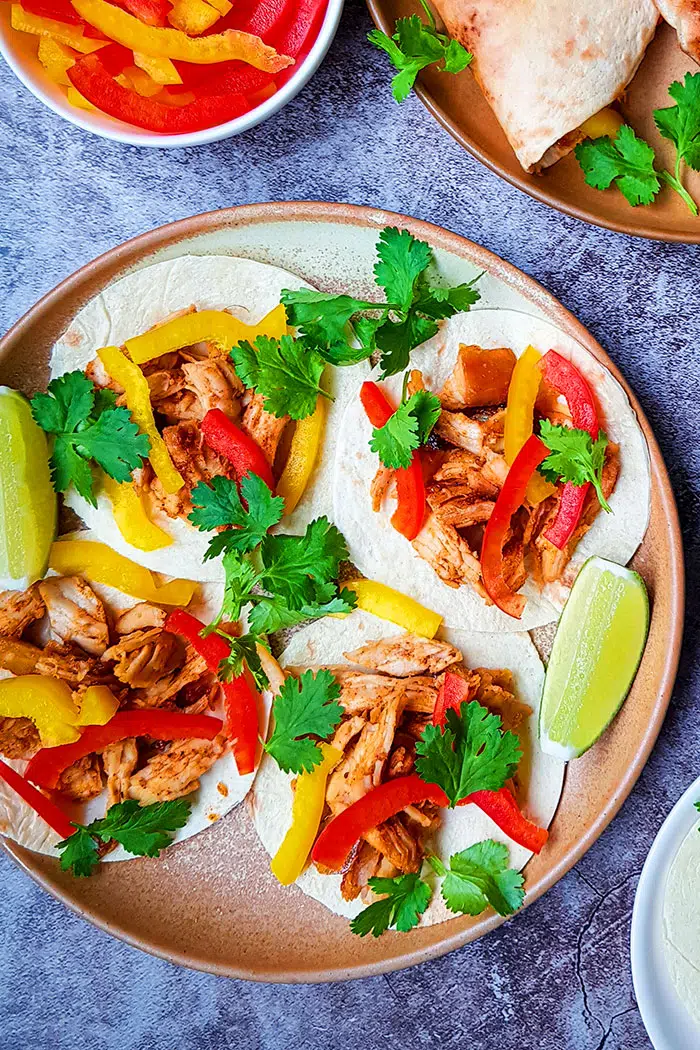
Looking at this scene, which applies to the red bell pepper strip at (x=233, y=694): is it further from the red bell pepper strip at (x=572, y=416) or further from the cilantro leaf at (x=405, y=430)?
the red bell pepper strip at (x=572, y=416)

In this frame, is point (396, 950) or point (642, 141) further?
point (396, 950)

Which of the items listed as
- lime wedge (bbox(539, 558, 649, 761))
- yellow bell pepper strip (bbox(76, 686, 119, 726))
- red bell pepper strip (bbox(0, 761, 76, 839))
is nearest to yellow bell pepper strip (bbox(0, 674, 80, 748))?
yellow bell pepper strip (bbox(76, 686, 119, 726))

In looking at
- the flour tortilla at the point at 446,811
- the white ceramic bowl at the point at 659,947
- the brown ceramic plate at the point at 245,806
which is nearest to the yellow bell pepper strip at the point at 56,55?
the brown ceramic plate at the point at 245,806

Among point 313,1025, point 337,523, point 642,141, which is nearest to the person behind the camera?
point 642,141

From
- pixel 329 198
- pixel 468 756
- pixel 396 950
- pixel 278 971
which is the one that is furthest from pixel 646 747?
pixel 329 198

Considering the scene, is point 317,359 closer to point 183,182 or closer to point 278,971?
point 183,182

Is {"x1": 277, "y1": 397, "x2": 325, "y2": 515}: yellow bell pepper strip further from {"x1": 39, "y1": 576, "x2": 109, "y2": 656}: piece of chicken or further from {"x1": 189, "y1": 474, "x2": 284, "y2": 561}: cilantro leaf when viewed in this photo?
{"x1": 39, "y1": 576, "x2": 109, "y2": 656}: piece of chicken
